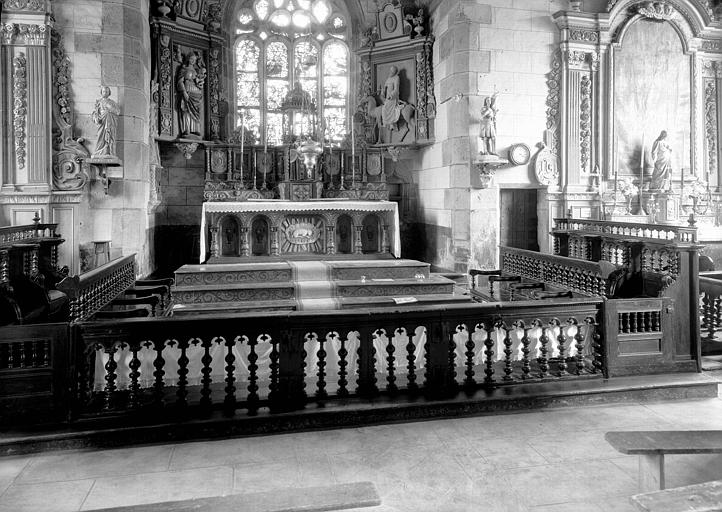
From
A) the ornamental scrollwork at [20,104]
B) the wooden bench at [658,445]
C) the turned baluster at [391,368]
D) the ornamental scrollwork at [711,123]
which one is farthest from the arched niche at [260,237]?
the ornamental scrollwork at [711,123]

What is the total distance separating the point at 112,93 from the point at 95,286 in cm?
421

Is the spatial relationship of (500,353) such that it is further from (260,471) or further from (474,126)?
(474,126)

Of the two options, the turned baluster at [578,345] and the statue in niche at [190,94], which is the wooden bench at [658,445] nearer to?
the turned baluster at [578,345]

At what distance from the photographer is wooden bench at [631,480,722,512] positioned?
1.92m

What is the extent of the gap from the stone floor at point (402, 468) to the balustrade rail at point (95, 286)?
201 cm

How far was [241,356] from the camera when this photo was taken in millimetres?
5812

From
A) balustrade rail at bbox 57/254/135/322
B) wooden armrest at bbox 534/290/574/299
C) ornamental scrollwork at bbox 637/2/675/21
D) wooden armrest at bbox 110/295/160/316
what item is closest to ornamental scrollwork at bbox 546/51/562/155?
ornamental scrollwork at bbox 637/2/675/21

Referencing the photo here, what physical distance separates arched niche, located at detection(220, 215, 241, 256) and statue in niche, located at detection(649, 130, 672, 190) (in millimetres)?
7687

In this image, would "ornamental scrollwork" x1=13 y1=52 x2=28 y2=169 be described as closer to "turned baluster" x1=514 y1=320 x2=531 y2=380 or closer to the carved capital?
the carved capital

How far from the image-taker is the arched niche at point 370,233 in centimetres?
1062

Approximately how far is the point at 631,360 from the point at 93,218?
25.2 ft

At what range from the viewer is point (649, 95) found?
36.8 feet

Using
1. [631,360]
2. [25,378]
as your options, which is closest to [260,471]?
[25,378]

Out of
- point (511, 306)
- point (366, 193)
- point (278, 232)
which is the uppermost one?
point (366, 193)
